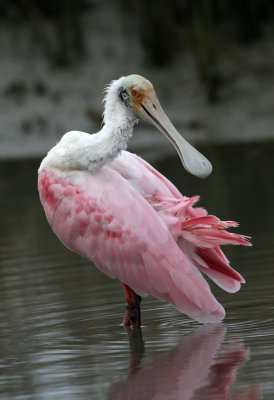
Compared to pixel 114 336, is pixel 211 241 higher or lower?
higher

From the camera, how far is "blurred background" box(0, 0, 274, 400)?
18.4ft

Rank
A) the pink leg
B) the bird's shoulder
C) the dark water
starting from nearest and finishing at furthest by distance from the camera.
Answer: the dark water < the pink leg < the bird's shoulder

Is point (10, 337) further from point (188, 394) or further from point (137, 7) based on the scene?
point (137, 7)

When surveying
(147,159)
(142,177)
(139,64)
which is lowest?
(147,159)

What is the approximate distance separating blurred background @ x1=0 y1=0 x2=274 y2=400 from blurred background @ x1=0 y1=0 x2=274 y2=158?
0.03 meters

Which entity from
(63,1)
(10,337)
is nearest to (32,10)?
(63,1)

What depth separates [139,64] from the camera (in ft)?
65.0

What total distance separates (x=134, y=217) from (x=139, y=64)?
1352cm

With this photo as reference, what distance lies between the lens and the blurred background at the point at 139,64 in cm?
1747

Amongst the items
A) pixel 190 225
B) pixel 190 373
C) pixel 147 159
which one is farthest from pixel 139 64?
pixel 190 373

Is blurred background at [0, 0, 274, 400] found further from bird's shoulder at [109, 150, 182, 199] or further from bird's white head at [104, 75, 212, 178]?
bird's white head at [104, 75, 212, 178]

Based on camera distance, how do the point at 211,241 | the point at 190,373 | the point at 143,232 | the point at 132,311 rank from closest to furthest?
the point at 190,373 < the point at 211,241 < the point at 143,232 < the point at 132,311

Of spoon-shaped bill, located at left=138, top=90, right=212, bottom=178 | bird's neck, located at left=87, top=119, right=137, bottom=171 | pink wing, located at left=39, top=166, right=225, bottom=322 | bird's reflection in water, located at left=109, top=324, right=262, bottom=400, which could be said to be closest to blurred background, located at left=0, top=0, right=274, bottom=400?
bird's reflection in water, located at left=109, top=324, right=262, bottom=400

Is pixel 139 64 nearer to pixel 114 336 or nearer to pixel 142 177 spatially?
pixel 142 177
